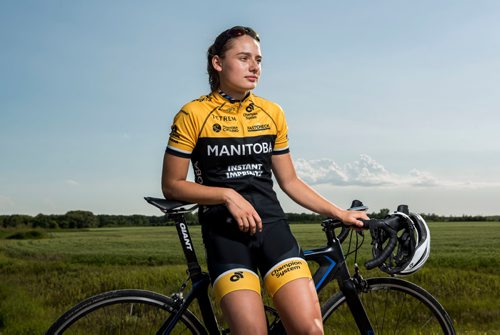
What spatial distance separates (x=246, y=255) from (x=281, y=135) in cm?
93

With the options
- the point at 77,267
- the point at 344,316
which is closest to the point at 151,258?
the point at 77,267

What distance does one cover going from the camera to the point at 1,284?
15.8 meters

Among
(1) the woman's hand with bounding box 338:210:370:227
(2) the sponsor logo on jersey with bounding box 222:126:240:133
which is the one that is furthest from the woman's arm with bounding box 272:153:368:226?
(2) the sponsor logo on jersey with bounding box 222:126:240:133

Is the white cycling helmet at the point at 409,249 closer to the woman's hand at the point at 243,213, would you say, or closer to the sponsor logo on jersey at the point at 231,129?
the woman's hand at the point at 243,213

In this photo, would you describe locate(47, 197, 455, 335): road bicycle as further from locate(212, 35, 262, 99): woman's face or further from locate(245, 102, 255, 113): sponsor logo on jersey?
locate(212, 35, 262, 99): woman's face

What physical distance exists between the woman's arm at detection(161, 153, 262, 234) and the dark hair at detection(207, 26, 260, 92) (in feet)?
2.22

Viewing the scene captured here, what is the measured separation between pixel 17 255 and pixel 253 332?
27922 mm

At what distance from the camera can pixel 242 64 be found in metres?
3.95

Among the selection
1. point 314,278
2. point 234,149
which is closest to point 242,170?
point 234,149

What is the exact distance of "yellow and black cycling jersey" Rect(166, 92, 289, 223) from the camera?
3885 mm

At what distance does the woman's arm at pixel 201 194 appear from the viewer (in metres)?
3.66

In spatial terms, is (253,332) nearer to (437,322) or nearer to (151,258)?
(437,322)

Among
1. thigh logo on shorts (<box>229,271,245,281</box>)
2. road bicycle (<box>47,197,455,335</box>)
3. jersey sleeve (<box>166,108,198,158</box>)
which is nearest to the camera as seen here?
thigh logo on shorts (<box>229,271,245,281</box>)

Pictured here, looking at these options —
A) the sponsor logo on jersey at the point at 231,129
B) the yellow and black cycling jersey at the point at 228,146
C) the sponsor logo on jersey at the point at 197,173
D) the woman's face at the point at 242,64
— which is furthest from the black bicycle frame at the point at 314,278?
the woman's face at the point at 242,64
